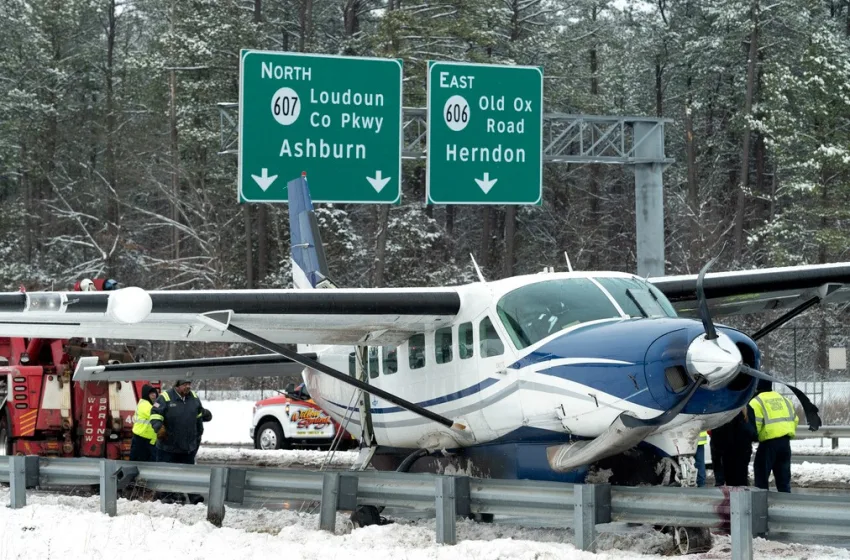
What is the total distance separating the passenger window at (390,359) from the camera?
45.9 feet

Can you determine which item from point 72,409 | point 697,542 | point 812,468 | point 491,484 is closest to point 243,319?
point 491,484

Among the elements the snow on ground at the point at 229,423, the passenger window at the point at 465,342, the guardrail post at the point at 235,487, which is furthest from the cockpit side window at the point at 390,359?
the snow on ground at the point at 229,423

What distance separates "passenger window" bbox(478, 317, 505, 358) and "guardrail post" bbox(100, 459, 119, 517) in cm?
400

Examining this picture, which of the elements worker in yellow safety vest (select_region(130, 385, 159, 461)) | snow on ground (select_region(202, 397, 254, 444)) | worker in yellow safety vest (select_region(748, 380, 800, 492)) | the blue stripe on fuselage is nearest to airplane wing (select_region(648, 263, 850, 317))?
worker in yellow safety vest (select_region(748, 380, 800, 492))

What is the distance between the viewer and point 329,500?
11539mm

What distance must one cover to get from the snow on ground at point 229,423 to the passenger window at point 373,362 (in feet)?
39.8

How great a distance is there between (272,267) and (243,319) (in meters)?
35.0

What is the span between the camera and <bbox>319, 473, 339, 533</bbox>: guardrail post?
11484 mm

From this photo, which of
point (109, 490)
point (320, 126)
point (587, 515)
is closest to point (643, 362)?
point (587, 515)

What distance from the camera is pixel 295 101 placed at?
69.8ft

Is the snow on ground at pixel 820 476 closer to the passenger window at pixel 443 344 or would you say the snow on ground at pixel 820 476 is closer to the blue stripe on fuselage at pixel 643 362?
the passenger window at pixel 443 344

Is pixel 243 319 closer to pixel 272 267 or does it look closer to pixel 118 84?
pixel 272 267

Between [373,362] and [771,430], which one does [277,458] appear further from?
[771,430]

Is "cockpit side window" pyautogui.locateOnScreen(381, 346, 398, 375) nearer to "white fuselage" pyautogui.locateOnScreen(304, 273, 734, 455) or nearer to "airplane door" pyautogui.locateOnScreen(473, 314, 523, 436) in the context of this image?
"white fuselage" pyautogui.locateOnScreen(304, 273, 734, 455)
